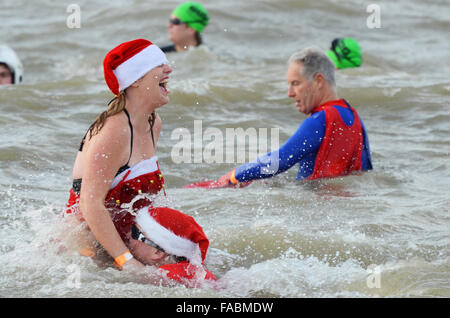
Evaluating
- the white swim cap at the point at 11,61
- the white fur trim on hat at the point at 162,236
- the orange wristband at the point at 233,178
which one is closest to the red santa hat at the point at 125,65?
the white fur trim on hat at the point at 162,236

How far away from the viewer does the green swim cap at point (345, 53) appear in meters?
11.4

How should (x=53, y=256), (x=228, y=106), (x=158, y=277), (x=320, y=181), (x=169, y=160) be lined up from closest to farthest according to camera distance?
1. (x=158, y=277)
2. (x=53, y=256)
3. (x=320, y=181)
4. (x=169, y=160)
5. (x=228, y=106)

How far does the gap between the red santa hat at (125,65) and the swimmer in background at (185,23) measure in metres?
7.78

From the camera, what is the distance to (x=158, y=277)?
4.72 m

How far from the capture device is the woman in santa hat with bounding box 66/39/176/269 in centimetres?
455

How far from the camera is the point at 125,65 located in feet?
15.6

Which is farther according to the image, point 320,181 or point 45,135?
point 45,135

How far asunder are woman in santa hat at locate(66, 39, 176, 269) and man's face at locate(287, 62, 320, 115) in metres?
2.40

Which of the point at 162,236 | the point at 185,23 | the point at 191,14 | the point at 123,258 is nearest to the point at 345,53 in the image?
the point at 191,14

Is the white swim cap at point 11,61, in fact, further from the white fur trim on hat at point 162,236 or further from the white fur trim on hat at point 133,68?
the white fur trim on hat at point 162,236

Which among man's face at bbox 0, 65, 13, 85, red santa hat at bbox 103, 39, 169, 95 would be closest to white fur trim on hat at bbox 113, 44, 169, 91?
red santa hat at bbox 103, 39, 169, 95

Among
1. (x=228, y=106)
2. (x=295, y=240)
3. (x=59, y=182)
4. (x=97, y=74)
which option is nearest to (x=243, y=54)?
(x=97, y=74)
